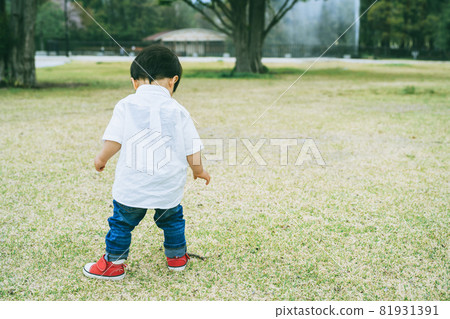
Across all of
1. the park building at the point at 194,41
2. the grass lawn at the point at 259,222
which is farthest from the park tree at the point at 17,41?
the park building at the point at 194,41

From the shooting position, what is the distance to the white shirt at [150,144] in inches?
87.1

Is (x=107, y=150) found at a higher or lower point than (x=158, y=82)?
lower

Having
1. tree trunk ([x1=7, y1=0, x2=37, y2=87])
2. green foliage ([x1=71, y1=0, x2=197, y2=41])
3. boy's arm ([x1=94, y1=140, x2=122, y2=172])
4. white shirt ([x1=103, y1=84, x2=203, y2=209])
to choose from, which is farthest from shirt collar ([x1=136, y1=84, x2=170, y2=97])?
green foliage ([x1=71, y1=0, x2=197, y2=41])

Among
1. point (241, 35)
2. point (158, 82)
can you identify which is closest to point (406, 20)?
point (241, 35)

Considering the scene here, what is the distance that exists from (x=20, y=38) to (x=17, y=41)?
0.38ft

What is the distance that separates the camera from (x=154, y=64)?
224 centimetres

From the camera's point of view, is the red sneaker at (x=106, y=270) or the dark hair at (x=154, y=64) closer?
the dark hair at (x=154, y=64)

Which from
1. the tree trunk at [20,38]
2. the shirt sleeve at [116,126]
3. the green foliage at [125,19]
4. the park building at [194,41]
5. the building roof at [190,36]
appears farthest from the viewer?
the green foliage at [125,19]

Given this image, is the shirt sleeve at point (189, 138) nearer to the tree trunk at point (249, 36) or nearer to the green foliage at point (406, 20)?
the tree trunk at point (249, 36)

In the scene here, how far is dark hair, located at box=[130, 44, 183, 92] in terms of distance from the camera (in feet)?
7.32

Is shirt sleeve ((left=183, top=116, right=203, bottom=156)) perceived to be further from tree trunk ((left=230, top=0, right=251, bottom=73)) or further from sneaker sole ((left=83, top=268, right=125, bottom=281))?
tree trunk ((left=230, top=0, right=251, bottom=73))

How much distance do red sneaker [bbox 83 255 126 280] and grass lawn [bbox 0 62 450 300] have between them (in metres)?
0.04
